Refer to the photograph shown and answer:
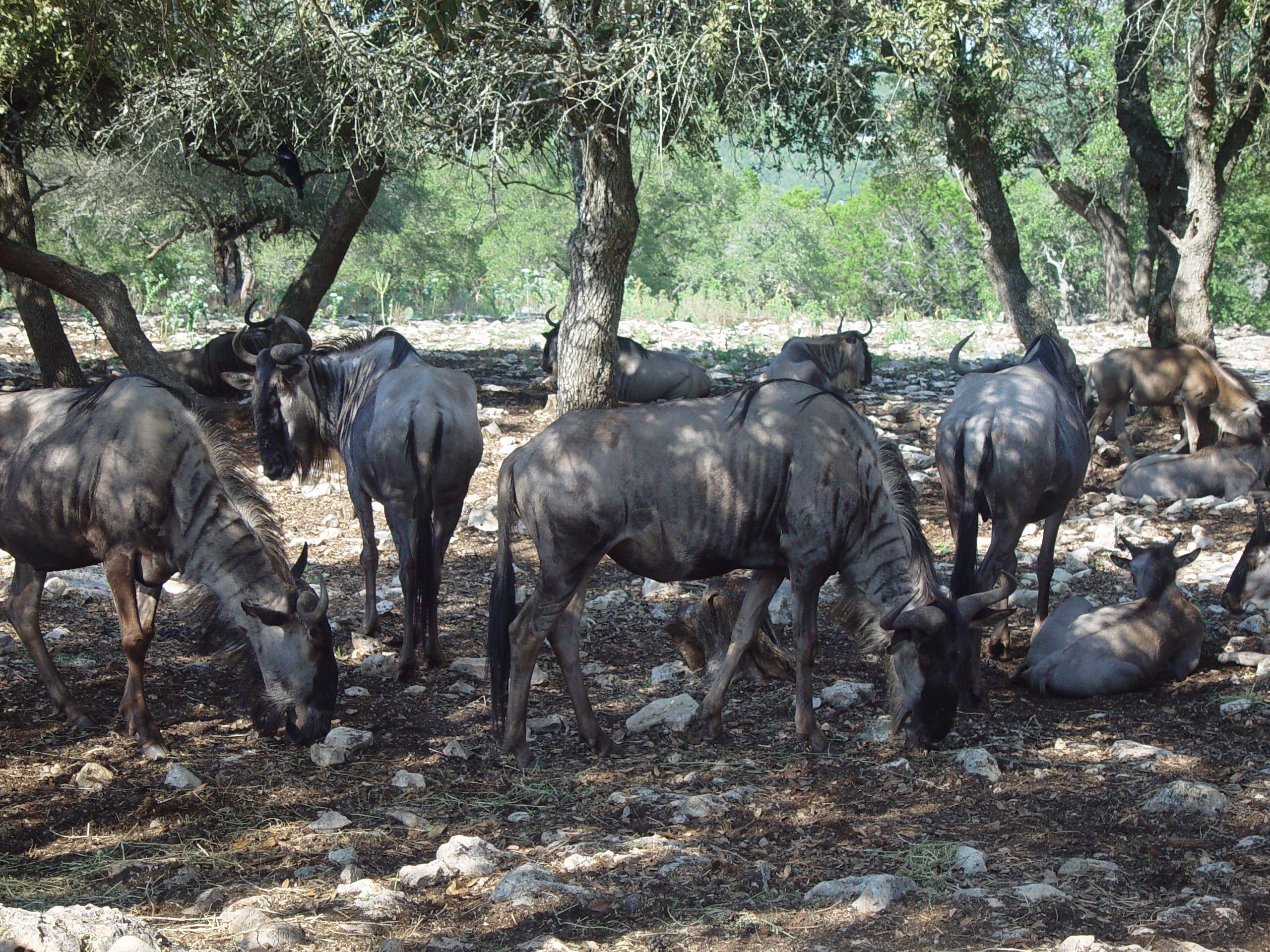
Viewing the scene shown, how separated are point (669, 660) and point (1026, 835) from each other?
9.11 feet

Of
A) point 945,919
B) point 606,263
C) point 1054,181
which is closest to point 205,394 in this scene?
point 606,263

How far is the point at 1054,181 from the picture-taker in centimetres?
2055

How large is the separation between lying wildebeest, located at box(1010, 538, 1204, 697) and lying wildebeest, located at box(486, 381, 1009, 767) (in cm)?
84

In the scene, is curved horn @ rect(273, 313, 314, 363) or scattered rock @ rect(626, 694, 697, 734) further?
curved horn @ rect(273, 313, 314, 363)

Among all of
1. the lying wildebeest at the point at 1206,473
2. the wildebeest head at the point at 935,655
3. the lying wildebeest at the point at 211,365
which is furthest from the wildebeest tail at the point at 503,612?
the lying wildebeest at the point at 211,365

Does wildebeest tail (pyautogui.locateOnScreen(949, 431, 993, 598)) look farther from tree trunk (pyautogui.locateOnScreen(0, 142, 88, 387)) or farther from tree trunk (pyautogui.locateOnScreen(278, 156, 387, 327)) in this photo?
tree trunk (pyautogui.locateOnScreen(0, 142, 88, 387))

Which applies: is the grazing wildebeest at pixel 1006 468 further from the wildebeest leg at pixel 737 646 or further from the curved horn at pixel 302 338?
the curved horn at pixel 302 338

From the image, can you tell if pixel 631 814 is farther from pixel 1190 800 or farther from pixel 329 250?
pixel 329 250

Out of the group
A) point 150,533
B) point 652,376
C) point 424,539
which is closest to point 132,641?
point 150,533

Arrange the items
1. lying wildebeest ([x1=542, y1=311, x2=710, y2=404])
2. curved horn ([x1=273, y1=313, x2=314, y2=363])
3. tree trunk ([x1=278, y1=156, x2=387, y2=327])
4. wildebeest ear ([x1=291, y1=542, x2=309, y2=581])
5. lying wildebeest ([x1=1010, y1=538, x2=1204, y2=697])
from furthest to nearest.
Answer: lying wildebeest ([x1=542, y1=311, x2=710, y2=404])
tree trunk ([x1=278, y1=156, x2=387, y2=327])
curved horn ([x1=273, y1=313, x2=314, y2=363])
lying wildebeest ([x1=1010, y1=538, x2=1204, y2=697])
wildebeest ear ([x1=291, y1=542, x2=309, y2=581])

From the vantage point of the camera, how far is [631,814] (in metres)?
4.61

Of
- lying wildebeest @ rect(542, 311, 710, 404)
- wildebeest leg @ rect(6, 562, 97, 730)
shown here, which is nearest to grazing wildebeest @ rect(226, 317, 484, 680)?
wildebeest leg @ rect(6, 562, 97, 730)

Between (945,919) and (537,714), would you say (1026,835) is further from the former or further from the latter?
(537,714)

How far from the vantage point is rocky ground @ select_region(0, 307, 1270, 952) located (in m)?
3.51
